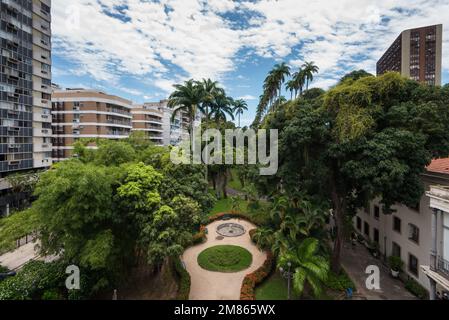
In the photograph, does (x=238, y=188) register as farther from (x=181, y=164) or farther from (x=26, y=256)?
(x=26, y=256)

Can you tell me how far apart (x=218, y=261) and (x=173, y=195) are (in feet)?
26.2

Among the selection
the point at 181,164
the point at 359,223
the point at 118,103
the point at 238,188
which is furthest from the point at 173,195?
the point at 118,103

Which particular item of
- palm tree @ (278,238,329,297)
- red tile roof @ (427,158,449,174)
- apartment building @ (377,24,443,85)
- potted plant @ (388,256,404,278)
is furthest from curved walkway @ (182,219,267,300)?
apartment building @ (377,24,443,85)

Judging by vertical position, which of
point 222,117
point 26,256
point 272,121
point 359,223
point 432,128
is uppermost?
point 222,117

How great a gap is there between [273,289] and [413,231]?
10805mm

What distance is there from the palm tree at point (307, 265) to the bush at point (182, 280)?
6.20m

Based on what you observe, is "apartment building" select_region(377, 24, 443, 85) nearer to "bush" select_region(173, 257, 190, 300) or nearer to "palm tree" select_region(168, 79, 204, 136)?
"palm tree" select_region(168, 79, 204, 136)

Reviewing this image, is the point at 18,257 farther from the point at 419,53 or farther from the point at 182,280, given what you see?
the point at 419,53

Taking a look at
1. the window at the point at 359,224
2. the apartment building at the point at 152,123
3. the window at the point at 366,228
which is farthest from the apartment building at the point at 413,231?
the apartment building at the point at 152,123

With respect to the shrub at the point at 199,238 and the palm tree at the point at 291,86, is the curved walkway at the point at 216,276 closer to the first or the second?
the shrub at the point at 199,238

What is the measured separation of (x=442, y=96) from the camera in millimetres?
13109

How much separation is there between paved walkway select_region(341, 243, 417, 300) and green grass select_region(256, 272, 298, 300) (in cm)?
495

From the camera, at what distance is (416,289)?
14.5m

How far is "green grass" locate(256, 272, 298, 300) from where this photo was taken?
14.5 metres
